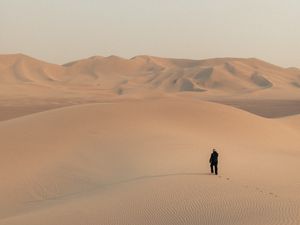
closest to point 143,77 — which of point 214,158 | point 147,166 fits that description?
point 147,166

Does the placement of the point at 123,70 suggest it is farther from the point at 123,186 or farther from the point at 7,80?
the point at 123,186

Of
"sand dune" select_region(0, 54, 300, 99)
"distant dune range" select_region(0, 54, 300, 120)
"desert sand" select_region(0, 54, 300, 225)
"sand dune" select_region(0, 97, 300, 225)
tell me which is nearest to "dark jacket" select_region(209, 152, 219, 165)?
"sand dune" select_region(0, 97, 300, 225)

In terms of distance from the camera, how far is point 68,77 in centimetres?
11931

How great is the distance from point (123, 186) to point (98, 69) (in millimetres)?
119093

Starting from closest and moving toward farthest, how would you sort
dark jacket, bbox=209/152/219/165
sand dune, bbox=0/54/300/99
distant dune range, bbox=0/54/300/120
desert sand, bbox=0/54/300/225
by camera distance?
desert sand, bbox=0/54/300/225 < dark jacket, bbox=209/152/219/165 < distant dune range, bbox=0/54/300/120 < sand dune, bbox=0/54/300/99

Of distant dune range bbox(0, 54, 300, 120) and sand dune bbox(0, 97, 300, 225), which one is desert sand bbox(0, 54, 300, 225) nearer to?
sand dune bbox(0, 97, 300, 225)

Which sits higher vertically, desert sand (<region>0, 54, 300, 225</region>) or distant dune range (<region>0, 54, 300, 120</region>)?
distant dune range (<region>0, 54, 300, 120</region>)

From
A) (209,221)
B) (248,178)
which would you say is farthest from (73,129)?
(209,221)

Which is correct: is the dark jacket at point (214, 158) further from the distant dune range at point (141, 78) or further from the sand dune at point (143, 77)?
the sand dune at point (143, 77)

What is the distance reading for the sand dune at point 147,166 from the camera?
1066 centimetres

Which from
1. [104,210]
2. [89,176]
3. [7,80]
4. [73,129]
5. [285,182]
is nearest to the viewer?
[104,210]

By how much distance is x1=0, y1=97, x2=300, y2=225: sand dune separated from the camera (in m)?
10.7

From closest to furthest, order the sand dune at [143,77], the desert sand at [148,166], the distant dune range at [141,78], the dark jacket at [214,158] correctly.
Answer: the desert sand at [148,166]
the dark jacket at [214,158]
the distant dune range at [141,78]
the sand dune at [143,77]

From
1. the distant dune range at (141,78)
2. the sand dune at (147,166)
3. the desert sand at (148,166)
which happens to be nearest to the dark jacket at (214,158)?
→ the sand dune at (147,166)
